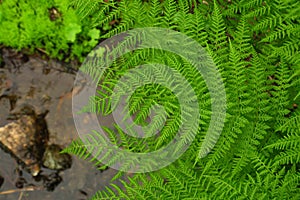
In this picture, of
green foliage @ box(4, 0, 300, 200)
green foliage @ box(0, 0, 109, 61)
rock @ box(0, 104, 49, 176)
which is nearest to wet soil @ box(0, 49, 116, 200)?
rock @ box(0, 104, 49, 176)

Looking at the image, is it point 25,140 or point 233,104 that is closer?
point 233,104

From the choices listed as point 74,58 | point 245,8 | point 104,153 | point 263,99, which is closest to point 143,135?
point 104,153

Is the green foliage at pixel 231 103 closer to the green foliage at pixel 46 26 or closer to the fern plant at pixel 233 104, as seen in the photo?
A: the fern plant at pixel 233 104

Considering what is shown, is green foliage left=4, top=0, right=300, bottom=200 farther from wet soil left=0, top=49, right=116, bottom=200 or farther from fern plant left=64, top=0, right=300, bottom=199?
wet soil left=0, top=49, right=116, bottom=200

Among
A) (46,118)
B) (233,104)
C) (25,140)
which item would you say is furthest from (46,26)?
(233,104)

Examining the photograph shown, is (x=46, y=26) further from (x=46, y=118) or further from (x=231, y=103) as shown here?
(x=231, y=103)

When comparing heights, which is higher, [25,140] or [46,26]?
[46,26]

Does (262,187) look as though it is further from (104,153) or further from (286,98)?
(104,153)
